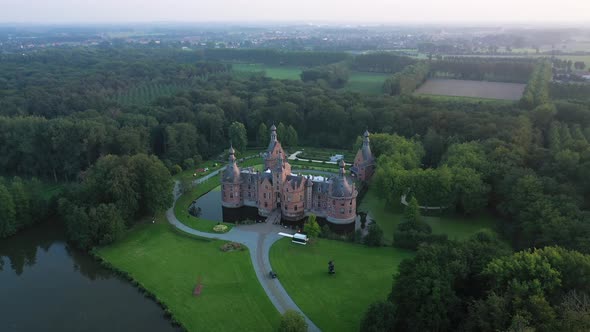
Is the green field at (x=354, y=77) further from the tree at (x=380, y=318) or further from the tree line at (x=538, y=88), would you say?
the tree at (x=380, y=318)

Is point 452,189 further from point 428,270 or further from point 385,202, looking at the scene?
point 428,270

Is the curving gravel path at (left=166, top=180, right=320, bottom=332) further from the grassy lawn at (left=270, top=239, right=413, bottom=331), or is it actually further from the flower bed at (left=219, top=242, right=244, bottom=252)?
the flower bed at (left=219, top=242, right=244, bottom=252)

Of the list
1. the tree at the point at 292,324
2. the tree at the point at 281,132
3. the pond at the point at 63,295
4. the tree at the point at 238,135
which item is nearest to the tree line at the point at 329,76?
the tree at the point at 281,132

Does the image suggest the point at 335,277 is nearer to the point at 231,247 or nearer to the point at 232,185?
the point at 231,247

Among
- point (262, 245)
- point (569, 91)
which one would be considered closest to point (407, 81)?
point (569, 91)

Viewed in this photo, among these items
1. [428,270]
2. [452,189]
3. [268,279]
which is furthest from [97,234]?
[452,189]

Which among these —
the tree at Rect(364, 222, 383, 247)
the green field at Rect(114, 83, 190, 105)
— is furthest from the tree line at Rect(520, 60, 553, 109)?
the green field at Rect(114, 83, 190, 105)
